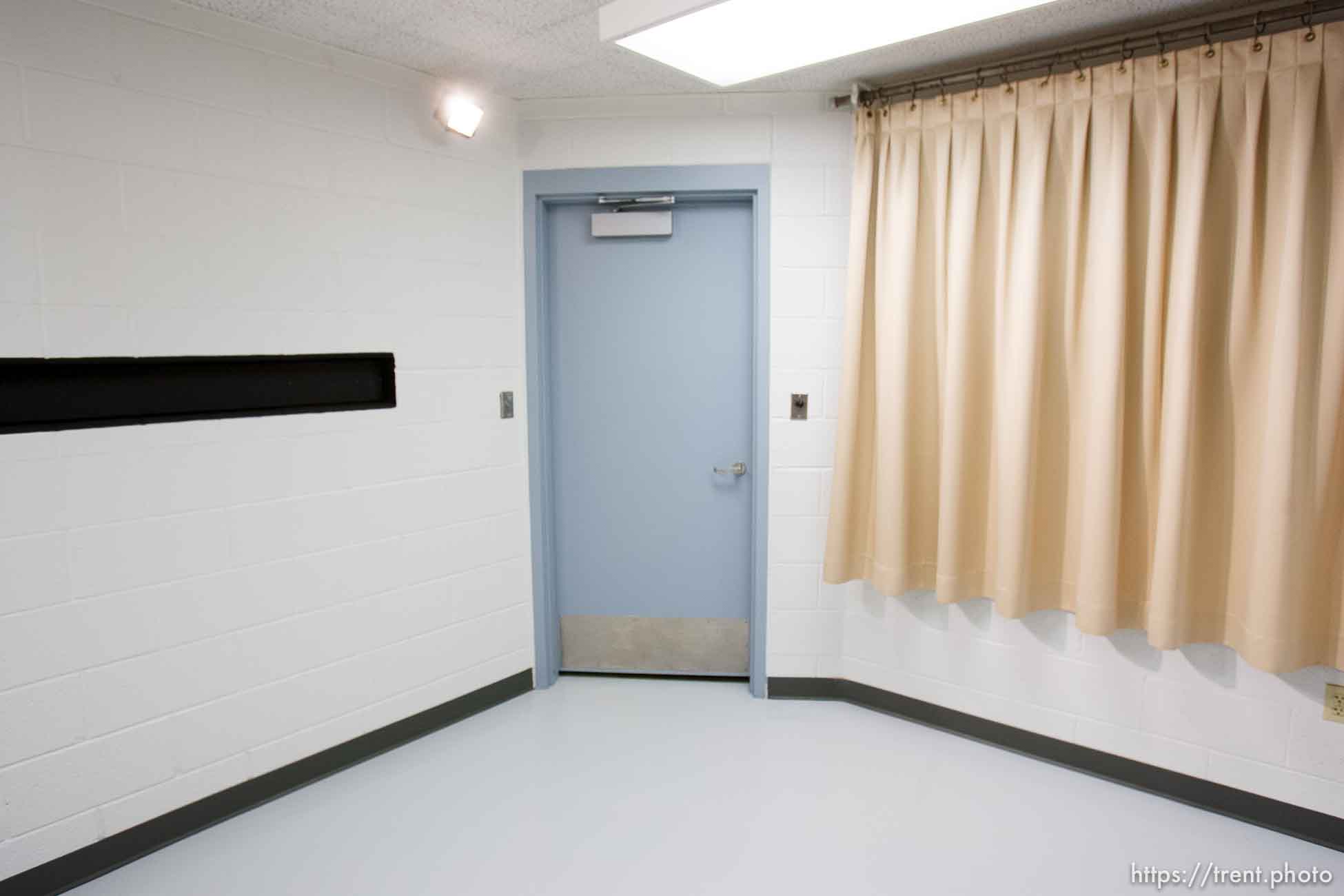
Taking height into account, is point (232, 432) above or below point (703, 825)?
above

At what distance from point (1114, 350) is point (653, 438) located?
5.84ft

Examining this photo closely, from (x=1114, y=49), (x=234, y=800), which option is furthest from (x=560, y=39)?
(x=234, y=800)

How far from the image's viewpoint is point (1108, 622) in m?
2.45

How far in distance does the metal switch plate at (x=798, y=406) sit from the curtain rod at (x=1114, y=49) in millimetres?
1128

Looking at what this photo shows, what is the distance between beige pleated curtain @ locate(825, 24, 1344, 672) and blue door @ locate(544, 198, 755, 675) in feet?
1.74

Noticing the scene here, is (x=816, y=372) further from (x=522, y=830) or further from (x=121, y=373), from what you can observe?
(x=121, y=373)

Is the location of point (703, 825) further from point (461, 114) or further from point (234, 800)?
point (461, 114)

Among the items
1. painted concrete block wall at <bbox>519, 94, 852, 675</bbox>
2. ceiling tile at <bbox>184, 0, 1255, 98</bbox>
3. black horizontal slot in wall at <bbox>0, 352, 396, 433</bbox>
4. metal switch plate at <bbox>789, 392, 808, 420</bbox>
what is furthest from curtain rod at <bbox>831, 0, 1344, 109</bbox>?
black horizontal slot in wall at <bbox>0, 352, 396, 433</bbox>

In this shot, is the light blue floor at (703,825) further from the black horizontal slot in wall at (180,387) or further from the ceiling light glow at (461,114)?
the ceiling light glow at (461,114)

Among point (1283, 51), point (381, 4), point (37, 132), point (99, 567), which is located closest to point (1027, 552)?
point (1283, 51)

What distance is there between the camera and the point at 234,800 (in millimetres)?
2438

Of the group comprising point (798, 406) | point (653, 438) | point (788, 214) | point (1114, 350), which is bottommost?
point (653, 438)

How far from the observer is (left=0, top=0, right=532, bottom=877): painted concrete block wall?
201 cm

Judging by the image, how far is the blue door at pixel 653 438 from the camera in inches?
127
